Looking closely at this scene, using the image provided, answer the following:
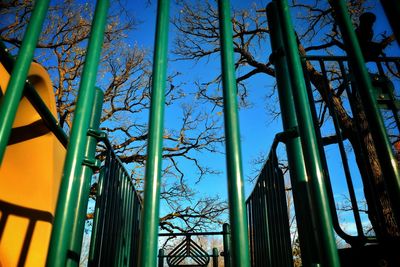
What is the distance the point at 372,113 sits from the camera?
1.00 metres

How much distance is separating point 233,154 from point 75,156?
18.7 inches

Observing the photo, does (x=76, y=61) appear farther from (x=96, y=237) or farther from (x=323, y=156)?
(x=323, y=156)

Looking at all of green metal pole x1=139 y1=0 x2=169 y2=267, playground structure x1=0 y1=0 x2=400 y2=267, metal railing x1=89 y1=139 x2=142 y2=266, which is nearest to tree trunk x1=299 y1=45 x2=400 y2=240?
playground structure x1=0 y1=0 x2=400 y2=267

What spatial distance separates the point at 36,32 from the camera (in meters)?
1.00

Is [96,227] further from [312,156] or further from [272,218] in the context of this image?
[312,156]

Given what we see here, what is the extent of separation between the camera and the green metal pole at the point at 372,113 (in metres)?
0.89

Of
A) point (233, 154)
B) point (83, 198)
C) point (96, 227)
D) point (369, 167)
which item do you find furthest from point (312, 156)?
point (96, 227)

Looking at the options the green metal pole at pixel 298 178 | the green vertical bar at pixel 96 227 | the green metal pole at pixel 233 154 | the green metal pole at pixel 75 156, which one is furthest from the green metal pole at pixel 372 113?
the green vertical bar at pixel 96 227

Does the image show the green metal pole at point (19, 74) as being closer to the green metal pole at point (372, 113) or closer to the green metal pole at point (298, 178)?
the green metal pole at point (298, 178)

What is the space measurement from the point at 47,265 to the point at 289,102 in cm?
106

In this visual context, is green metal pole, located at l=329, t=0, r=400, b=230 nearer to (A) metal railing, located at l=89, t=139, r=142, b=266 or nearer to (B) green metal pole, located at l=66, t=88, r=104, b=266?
(B) green metal pole, located at l=66, t=88, r=104, b=266

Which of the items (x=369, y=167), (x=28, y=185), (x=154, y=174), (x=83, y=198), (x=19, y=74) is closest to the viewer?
(x=154, y=174)

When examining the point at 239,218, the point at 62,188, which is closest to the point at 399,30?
the point at 239,218

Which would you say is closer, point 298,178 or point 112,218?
point 298,178
